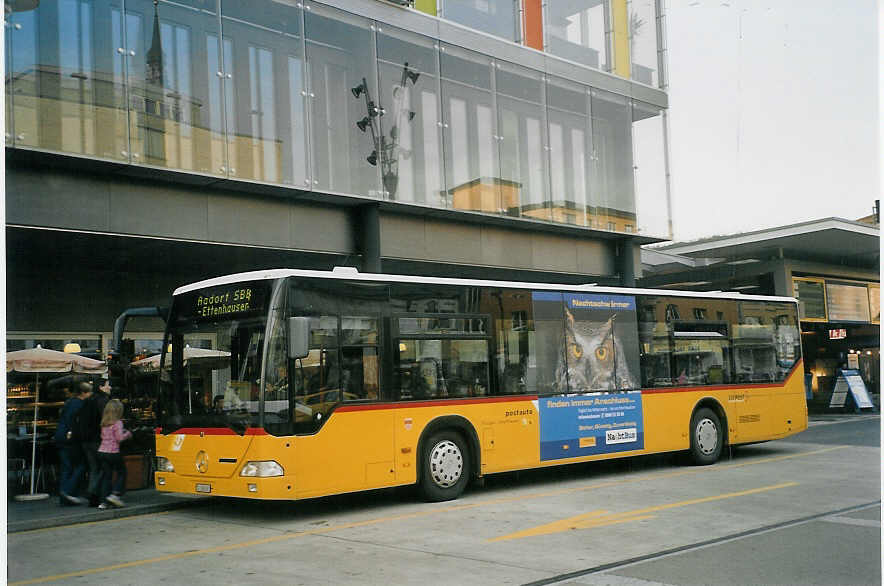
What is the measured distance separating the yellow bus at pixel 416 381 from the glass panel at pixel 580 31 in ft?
27.0

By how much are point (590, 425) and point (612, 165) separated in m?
9.99

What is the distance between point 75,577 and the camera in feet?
26.0

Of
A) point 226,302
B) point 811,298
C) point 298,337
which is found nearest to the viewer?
point 298,337

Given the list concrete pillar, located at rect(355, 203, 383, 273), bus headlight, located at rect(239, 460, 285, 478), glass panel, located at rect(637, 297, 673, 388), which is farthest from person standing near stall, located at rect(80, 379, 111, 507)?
glass panel, located at rect(637, 297, 673, 388)

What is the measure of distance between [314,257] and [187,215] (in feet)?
12.5

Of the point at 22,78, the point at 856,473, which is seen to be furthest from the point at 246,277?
the point at 856,473

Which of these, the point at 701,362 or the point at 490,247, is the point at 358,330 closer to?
the point at 701,362

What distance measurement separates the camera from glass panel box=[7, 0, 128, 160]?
13.0m

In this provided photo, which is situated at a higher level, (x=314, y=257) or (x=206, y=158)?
(x=206, y=158)

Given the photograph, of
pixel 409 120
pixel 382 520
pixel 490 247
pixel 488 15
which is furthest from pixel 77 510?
pixel 488 15

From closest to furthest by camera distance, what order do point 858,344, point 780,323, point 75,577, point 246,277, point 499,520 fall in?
point 75,577, point 499,520, point 246,277, point 780,323, point 858,344

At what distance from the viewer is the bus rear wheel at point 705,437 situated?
640 inches

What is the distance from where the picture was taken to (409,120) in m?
18.2

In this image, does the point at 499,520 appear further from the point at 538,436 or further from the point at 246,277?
the point at 246,277
